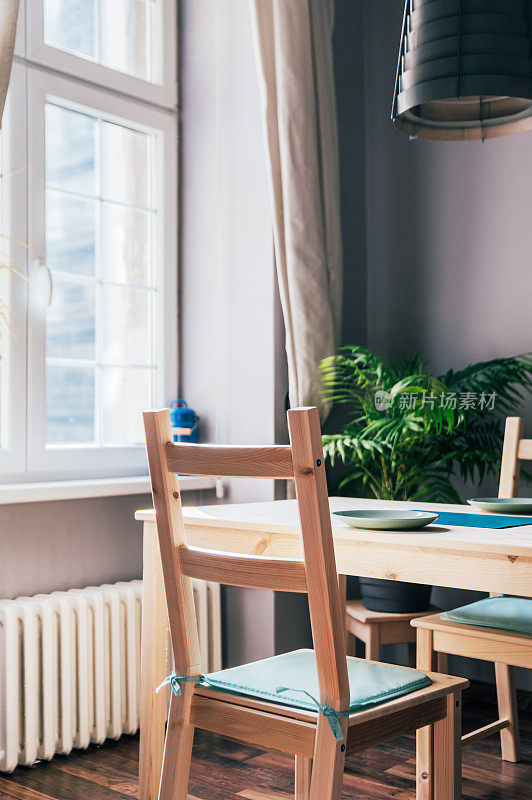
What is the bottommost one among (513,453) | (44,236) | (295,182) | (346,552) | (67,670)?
(67,670)

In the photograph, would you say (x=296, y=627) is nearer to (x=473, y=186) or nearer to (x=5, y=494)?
(x=5, y=494)

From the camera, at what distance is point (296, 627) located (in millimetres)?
2973

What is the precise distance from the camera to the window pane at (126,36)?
299cm

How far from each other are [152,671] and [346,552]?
2.13 ft

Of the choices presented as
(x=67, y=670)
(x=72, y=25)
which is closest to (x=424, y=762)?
(x=67, y=670)

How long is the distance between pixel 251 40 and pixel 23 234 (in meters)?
1.11

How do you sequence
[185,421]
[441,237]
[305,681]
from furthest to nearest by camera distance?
[441,237] → [185,421] → [305,681]

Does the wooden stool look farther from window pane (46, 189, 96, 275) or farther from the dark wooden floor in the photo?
window pane (46, 189, 96, 275)

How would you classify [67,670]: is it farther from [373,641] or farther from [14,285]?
[14,285]

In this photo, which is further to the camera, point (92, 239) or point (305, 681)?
point (92, 239)

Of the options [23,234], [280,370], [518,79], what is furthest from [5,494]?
[518,79]

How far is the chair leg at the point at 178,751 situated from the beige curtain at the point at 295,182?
4.88ft

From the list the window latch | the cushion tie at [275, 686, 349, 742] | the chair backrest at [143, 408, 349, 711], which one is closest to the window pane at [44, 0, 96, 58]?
the window latch

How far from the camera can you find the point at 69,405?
281 cm
